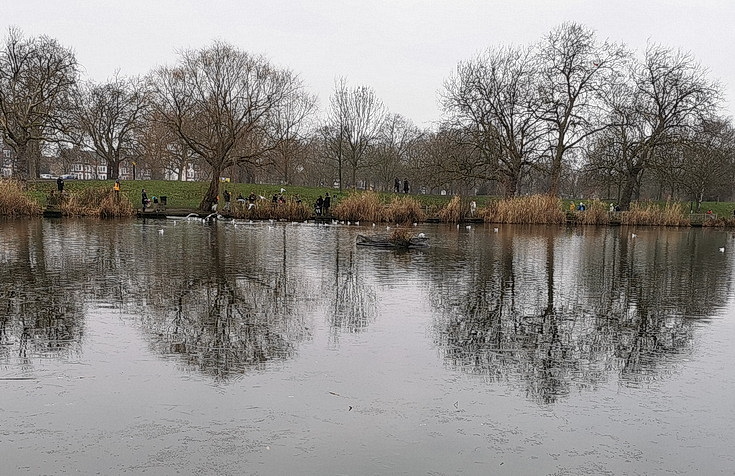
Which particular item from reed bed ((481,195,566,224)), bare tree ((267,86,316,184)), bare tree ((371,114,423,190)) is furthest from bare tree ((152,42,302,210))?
bare tree ((371,114,423,190))

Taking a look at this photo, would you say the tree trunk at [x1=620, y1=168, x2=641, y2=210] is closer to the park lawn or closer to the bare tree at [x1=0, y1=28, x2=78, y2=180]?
the park lawn

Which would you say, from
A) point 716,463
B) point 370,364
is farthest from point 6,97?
point 716,463

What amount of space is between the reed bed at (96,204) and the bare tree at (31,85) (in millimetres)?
9798

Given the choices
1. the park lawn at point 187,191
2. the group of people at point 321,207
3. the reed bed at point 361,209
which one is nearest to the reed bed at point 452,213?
the reed bed at point 361,209

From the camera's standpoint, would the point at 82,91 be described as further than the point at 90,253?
Yes

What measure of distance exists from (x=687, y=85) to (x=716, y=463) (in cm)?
4550

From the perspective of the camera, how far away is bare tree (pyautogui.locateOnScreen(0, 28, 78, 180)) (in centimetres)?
3966

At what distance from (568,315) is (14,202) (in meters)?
28.4

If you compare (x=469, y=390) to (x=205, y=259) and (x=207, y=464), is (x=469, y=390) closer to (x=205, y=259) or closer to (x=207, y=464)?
(x=207, y=464)

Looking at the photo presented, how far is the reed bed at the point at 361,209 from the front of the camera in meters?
33.8

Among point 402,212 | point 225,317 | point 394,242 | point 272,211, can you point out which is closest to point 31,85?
point 272,211

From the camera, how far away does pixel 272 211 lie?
114ft

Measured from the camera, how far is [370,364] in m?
6.45

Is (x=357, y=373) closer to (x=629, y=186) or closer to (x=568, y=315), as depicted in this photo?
(x=568, y=315)
